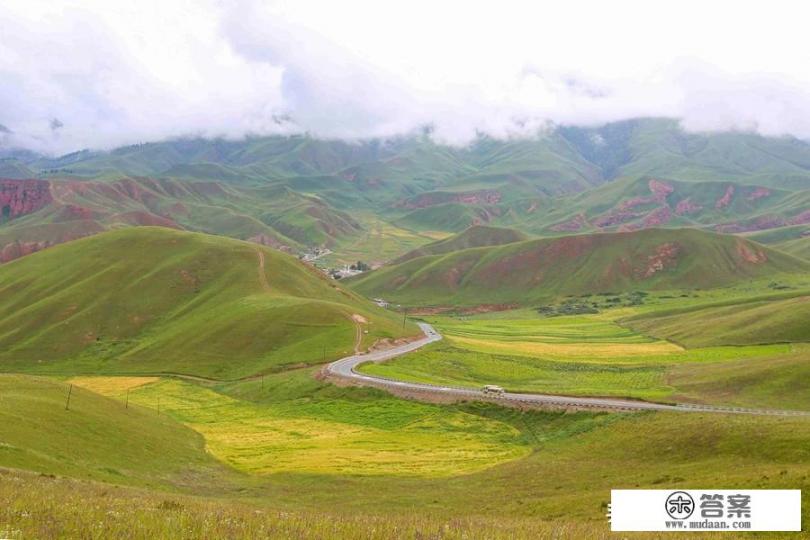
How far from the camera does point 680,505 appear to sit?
72.3 feet

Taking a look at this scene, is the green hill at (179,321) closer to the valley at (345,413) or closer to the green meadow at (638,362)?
the valley at (345,413)

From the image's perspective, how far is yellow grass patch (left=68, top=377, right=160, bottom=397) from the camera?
4823 inches

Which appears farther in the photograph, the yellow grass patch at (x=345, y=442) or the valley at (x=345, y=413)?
the yellow grass patch at (x=345, y=442)

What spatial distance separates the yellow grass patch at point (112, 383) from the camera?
402ft

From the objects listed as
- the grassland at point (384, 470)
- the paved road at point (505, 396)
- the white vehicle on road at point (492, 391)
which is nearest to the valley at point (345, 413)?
the grassland at point (384, 470)

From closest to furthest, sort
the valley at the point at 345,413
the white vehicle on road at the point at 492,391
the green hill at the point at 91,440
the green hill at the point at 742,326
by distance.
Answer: the valley at the point at 345,413, the green hill at the point at 91,440, the white vehicle on road at the point at 492,391, the green hill at the point at 742,326

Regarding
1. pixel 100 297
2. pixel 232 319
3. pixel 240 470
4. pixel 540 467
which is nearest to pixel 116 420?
pixel 240 470

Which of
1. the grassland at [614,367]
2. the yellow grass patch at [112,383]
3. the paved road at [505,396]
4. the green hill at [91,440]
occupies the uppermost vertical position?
the grassland at [614,367]

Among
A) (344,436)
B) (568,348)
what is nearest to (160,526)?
(344,436)

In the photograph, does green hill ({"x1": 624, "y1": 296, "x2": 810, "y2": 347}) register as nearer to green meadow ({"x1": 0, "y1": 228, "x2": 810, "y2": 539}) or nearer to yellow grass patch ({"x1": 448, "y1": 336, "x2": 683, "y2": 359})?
green meadow ({"x1": 0, "y1": 228, "x2": 810, "y2": 539})

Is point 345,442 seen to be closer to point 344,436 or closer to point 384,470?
point 344,436

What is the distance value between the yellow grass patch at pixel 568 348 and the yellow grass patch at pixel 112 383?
7676cm

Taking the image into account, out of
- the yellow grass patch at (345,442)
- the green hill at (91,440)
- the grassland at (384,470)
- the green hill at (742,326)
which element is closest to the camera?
the grassland at (384,470)

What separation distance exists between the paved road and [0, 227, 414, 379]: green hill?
1162cm
